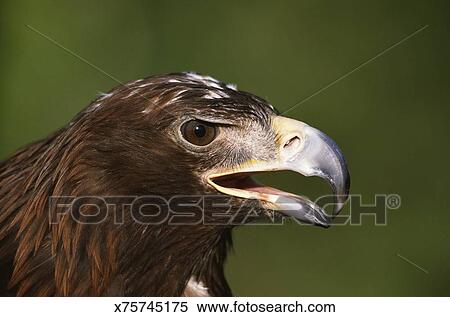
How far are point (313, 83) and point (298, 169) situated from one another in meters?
2.76

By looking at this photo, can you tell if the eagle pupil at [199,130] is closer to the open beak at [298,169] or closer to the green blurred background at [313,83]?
the open beak at [298,169]

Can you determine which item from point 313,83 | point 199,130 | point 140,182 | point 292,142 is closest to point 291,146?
point 292,142

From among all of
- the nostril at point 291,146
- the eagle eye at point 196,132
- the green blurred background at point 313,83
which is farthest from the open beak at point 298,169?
the green blurred background at point 313,83

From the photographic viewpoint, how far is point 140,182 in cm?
276

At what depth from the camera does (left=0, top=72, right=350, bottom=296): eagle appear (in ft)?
8.87

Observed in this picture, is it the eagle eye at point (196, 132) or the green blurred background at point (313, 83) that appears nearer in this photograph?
the eagle eye at point (196, 132)

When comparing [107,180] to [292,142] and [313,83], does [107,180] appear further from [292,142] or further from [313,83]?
[313,83]

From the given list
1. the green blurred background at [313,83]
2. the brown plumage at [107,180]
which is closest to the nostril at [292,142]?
the brown plumage at [107,180]

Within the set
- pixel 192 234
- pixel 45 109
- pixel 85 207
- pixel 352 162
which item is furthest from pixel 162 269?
pixel 352 162

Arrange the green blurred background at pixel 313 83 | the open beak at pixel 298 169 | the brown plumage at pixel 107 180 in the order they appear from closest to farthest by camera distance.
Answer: the open beak at pixel 298 169, the brown plumage at pixel 107 180, the green blurred background at pixel 313 83

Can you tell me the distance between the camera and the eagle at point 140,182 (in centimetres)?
270

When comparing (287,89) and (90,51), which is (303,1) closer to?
(287,89)

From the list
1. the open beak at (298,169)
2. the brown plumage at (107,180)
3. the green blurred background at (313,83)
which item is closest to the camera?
the open beak at (298,169)

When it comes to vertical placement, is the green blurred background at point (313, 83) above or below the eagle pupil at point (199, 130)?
above
